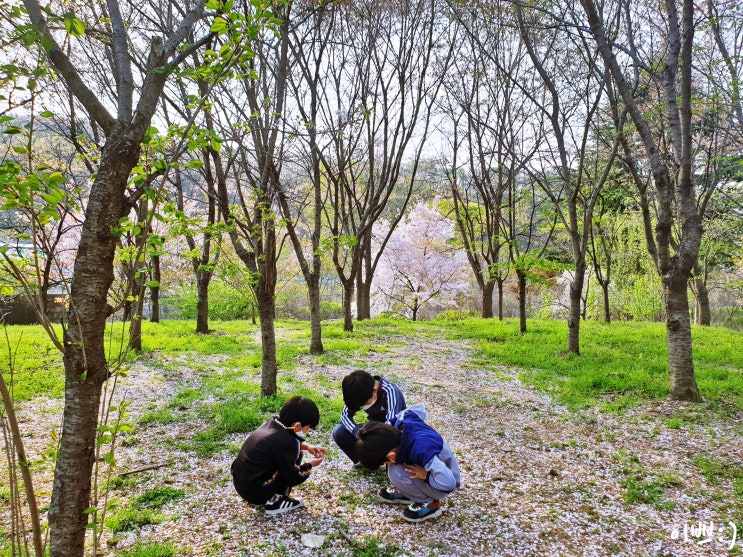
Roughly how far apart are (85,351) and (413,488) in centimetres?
239

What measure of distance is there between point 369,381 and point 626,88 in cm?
504

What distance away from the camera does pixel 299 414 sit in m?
3.33

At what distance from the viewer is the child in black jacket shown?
3.12m

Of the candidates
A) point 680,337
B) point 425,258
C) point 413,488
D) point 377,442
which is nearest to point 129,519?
point 377,442

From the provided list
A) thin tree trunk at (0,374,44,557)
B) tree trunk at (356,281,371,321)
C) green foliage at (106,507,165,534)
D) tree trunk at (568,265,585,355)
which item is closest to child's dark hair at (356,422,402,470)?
green foliage at (106,507,165,534)

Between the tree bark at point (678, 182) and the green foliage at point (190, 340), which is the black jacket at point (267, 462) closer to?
the tree bark at point (678, 182)

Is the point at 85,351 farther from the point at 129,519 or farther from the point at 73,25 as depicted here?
the point at 129,519

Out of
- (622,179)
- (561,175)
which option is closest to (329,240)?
(561,175)

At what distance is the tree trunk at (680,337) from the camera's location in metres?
5.54

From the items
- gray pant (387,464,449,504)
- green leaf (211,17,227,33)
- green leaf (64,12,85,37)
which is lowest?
gray pant (387,464,449,504)

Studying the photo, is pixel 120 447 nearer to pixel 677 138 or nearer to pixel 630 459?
pixel 630 459

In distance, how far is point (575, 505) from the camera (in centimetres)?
340

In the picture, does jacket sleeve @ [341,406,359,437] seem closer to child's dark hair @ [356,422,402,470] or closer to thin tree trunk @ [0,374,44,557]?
child's dark hair @ [356,422,402,470]

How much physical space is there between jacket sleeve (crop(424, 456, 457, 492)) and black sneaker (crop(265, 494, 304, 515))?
3.52 ft
